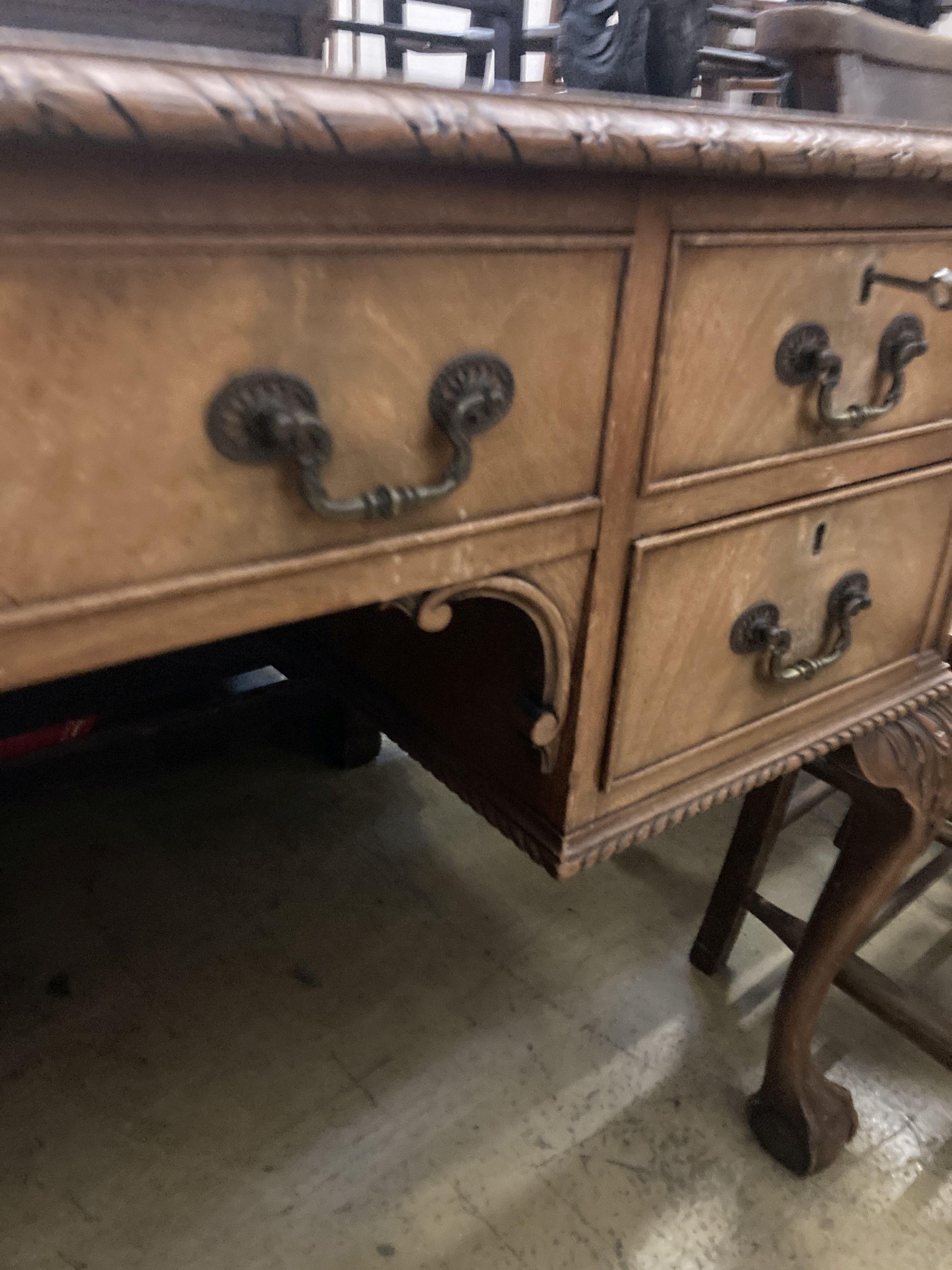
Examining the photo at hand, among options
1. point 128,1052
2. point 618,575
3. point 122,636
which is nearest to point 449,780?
point 618,575

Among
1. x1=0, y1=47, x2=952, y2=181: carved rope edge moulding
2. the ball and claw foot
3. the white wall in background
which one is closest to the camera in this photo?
x1=0, y1=47, x2=952, y2=181: carved rope edge moulding

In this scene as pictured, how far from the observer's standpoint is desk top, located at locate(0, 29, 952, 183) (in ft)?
0.88

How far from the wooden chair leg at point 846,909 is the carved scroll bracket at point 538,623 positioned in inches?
14.0

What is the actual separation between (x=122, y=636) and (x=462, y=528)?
0.54ft

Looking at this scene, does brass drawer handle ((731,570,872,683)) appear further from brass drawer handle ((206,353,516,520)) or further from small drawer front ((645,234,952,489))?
brass drawer handle ((206,353,516,520))

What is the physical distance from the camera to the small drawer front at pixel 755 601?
1.85 feet

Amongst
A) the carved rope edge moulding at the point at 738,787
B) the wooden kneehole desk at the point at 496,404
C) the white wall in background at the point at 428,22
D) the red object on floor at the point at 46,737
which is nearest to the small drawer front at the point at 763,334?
the wooden kneehole desk at the point at 496,404

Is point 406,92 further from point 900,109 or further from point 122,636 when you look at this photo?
point 900,109

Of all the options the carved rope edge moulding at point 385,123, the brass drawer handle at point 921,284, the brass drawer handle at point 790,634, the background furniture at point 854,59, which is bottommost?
the brass drawer handle at point 790,634

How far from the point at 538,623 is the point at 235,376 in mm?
228

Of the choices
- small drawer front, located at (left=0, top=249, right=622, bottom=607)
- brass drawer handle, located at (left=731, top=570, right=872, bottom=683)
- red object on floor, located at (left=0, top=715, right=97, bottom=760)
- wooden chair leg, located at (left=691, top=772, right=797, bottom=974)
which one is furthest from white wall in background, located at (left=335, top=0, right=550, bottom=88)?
small drawer front, located at (left=0, top=249, right=622, bottom=607)

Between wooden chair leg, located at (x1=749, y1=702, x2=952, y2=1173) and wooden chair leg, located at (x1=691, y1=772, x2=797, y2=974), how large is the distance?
0.15 metres

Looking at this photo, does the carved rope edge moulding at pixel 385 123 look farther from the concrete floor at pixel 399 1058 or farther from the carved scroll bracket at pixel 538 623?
the concrete floor at pixel 399 1058

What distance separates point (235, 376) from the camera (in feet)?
1.15
